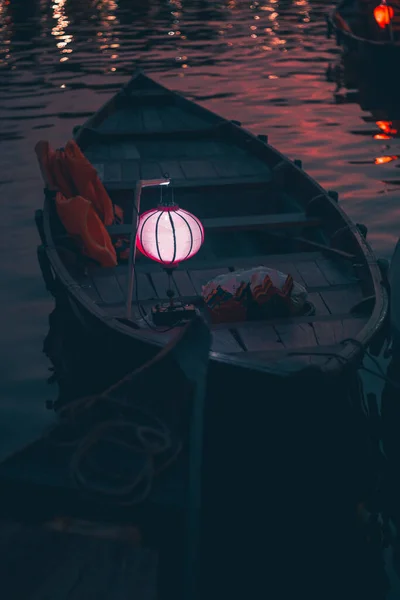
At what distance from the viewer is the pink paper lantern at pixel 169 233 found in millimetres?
7367

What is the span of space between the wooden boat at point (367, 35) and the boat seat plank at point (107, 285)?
15.9 metres

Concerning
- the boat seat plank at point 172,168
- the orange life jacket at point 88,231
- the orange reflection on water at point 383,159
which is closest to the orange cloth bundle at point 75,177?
the orange life jacket at point 88,231

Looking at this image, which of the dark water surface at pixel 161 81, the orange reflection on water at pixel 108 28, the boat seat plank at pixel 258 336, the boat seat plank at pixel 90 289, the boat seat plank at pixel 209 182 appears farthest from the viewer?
the orange reflection on water at pixel 108 28

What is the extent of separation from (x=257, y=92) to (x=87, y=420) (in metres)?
17.3

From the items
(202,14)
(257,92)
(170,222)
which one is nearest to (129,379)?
(170,222)

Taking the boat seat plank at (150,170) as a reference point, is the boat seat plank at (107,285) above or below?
above

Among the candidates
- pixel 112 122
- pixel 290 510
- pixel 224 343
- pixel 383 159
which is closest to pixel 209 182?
pixel 112 122

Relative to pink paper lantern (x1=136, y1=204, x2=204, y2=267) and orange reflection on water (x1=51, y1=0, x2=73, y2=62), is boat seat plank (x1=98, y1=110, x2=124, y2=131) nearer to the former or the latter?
pink paper lantern (x1=136, y1=204, x2=204, y2=267)

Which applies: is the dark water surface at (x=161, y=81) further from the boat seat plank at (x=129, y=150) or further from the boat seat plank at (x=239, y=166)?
the boat seat plank at (x=239, y=166)

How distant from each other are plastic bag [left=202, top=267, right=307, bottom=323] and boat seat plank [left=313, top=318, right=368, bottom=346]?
35 cm

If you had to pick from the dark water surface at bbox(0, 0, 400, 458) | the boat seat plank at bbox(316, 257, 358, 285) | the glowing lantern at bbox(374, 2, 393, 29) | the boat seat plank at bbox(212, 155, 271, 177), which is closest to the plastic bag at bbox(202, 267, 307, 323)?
the boat seat plank at bbox(316, 257, 358, 285)

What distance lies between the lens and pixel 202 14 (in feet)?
118

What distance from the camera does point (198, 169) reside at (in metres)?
12.0

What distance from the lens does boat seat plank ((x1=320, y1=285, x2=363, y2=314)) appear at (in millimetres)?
7836
